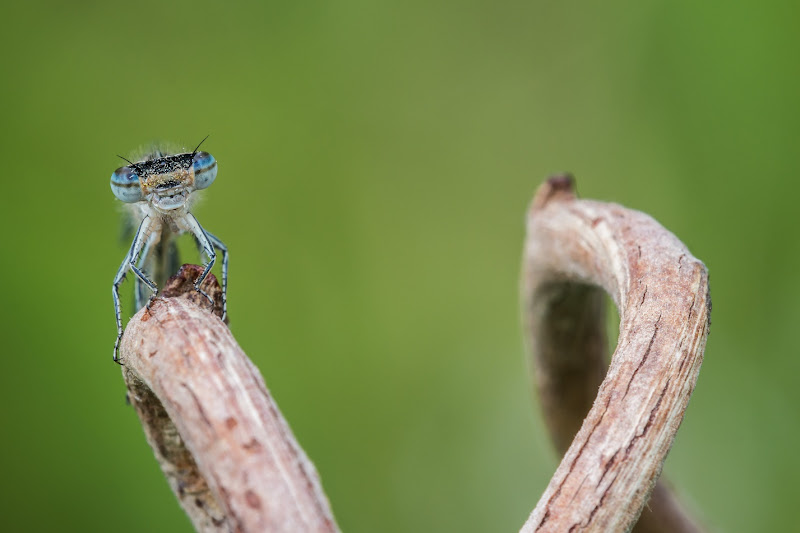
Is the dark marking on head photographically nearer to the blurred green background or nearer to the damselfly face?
the damselfly face

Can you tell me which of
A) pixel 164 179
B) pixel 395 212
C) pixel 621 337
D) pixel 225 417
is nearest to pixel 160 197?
pixel 164 179

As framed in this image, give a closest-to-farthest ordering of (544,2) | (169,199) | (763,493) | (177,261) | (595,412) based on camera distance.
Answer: (595,412)
(169,199)
(177,261)
(763,493)
(544,2)

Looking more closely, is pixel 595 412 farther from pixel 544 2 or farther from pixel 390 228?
pixel 544 2

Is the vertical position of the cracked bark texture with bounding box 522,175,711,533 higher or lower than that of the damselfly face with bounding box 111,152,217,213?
lower

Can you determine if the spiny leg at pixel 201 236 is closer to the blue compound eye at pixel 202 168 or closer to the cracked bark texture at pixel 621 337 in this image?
the blue compound eye at pixel 202 168

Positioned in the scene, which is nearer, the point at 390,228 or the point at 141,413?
the point at 141,413

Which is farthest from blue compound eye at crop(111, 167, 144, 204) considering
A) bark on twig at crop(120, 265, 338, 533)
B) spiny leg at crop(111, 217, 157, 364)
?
bark on twig at crop(120, 265, 338, 533)

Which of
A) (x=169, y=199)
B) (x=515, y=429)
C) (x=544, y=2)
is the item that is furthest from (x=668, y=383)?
(x=544, y=2)

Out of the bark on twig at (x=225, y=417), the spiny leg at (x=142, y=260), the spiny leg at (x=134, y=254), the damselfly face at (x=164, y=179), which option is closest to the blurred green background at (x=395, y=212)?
the spiny leg at (x=142, y=260)
